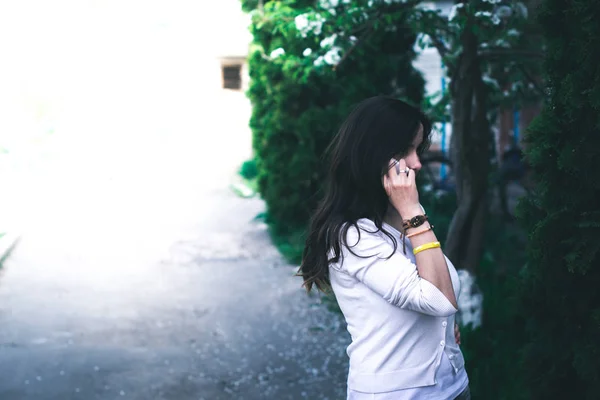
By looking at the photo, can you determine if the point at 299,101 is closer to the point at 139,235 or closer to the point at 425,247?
the point at 139,235

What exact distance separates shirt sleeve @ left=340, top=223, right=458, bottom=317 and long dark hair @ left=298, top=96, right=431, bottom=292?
39mm

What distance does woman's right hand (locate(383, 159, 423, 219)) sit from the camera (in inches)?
84.8

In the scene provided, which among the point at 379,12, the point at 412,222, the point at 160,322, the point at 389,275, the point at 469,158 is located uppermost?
the point at 412,222

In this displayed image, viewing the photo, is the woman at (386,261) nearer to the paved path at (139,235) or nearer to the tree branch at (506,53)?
the paved path at (139,235)

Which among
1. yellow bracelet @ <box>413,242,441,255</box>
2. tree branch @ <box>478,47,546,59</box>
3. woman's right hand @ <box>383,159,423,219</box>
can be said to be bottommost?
tree branch @ <box>478,47,546,59</box>

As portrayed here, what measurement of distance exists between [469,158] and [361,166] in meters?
3.97

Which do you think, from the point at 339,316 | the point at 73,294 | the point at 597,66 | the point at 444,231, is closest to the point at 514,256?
the point at 444,231

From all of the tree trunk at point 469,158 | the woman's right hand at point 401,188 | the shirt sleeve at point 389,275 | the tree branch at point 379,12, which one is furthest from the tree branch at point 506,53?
the shirt sleeve at point 389,275

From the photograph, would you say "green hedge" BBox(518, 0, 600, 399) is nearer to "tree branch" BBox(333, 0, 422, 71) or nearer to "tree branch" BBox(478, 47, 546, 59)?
"tree branch" BBox(333, 0, 422, 71)

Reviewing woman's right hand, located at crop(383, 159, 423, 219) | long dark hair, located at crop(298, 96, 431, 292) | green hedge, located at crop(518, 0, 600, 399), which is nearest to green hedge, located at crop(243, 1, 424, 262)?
green hedge, located at crop(518, 0, 600, 399)

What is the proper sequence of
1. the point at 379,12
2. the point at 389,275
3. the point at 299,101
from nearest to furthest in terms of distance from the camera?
the point at 389,275 < the point at 379,12 < the point at 299,101

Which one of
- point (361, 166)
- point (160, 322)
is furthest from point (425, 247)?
point (160, 322)

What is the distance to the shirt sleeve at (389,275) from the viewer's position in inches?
82.0

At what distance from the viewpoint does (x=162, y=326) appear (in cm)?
657
